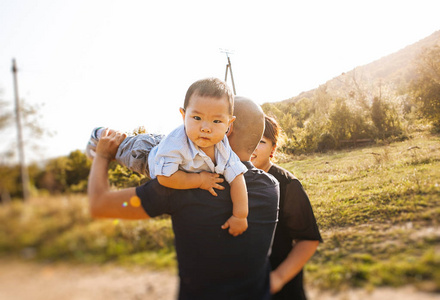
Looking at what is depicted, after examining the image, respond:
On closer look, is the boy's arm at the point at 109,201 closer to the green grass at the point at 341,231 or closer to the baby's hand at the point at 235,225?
the baby's hand at the point at 235,225

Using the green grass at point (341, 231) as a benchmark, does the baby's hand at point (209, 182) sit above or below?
above

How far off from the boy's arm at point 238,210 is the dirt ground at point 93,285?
75 cm

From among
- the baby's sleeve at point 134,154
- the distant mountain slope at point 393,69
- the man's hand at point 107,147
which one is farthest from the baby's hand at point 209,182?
the distant mountain slope at point 393,69

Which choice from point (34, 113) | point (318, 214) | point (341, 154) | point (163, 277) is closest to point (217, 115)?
point (34, 113)

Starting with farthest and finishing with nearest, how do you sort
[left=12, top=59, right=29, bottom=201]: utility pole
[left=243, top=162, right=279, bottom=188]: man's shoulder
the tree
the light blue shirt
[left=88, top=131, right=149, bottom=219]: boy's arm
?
the tree < [left=12, top=59, right=29, bottom=201]: utility pole < [left=243, top=162, right=279, bottom=188]: man's shoulder < the light blue shirt < [left=88, top=131, right=149, bottom=219]: boy's arm

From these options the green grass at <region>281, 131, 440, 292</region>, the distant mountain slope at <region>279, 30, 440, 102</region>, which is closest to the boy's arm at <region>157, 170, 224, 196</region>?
the green grass at <region>281, 131, 440, 292</region>

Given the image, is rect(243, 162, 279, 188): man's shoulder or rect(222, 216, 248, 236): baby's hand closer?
rect(222, 216, 248, 236): baby's hand

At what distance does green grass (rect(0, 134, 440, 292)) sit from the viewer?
130 centimetres

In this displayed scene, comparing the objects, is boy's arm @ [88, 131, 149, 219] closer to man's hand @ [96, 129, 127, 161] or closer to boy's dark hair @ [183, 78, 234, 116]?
man's hand @ [96, 129, 127, 161]

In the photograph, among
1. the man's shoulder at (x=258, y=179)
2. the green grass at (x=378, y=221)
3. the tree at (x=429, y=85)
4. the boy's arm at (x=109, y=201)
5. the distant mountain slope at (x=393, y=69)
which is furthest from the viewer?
the tree at (x=429, y=85)

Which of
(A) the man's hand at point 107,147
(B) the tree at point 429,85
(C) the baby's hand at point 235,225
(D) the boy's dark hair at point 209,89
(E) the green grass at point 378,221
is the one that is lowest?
(E) the green grass at point 378,221

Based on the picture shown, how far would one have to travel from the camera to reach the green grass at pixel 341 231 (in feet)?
4.28

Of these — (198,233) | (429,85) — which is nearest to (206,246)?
(198,233)

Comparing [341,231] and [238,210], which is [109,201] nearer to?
[238,210]
